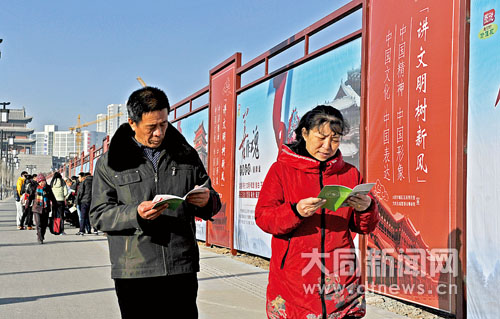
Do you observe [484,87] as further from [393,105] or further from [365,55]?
[365,55]

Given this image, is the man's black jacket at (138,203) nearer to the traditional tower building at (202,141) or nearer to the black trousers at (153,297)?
the black trousers at (153,297)

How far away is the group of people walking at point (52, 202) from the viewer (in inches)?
553

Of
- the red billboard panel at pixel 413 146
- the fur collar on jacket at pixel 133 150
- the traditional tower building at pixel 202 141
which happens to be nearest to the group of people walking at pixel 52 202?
the traditional tower building at pixel 202 141

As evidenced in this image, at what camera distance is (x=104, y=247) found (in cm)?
1370

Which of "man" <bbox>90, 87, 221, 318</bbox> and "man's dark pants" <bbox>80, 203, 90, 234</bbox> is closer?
"man" <bbox>90, 87, 221, 318</bbox>

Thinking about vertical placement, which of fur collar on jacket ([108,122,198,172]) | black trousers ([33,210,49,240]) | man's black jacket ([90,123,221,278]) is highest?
fur collar on jacket ([108,122,198,172])

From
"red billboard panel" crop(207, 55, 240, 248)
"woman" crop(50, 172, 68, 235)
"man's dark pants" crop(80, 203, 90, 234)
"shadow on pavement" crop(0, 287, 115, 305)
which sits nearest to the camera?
"shadow on pavement" crop(0, 287, 115, 305)

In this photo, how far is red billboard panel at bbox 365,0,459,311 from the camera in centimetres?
567

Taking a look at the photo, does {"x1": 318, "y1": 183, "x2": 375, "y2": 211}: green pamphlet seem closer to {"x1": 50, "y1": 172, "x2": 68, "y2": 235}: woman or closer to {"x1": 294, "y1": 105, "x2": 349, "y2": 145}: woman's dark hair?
{"x1": 294, "y1": 105, "x2": 349, "y2": 145}: woman's dark hair

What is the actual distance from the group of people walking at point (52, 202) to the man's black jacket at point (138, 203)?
1131cm

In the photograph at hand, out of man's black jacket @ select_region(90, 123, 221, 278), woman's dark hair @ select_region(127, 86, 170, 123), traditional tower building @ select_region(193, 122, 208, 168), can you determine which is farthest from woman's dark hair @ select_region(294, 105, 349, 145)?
traditional tower building @ select_region(193, 122, 208, 168)

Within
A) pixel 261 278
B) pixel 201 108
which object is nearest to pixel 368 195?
pixel 261 278

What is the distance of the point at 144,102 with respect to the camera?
3.15 m

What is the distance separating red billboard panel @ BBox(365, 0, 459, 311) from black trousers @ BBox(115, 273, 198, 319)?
3188mm
